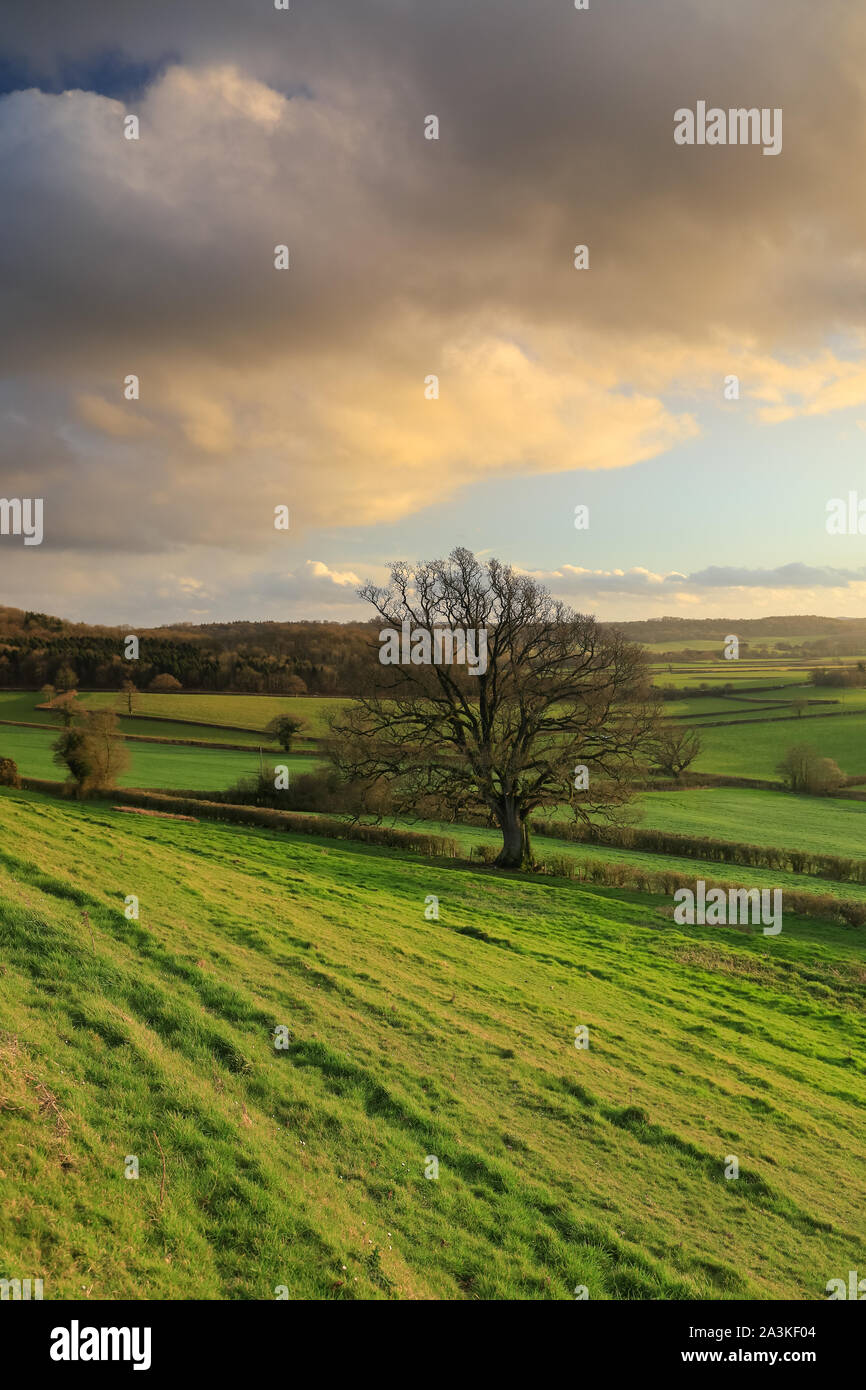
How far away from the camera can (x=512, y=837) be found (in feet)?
113

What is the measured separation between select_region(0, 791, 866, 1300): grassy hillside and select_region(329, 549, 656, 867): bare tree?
1356cm

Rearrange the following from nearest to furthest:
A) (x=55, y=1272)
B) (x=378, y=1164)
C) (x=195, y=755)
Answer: (x=55, y=1272)
(x=378, y=1164)
(x=195, y=755)

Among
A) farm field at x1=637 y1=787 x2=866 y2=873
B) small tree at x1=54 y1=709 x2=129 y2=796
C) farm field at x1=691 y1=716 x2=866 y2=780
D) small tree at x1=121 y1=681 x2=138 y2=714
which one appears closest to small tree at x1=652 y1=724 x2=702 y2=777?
farm field at x1=637 y1=787 x2=866 y2=873

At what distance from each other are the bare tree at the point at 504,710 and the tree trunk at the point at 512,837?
8 centimetres

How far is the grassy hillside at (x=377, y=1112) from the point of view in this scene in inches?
270

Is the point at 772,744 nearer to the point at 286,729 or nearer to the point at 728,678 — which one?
the point at 728,678

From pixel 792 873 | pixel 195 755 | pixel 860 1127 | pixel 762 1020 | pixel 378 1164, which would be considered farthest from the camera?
pixel 195 755

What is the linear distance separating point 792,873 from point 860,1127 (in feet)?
91.8

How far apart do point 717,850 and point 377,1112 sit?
36.4 m

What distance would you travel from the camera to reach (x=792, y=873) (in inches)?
1519

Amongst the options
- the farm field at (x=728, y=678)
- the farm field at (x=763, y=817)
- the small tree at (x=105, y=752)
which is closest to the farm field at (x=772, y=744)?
the farm field at (x=763, y=817)

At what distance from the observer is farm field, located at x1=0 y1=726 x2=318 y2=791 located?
57856 mm
